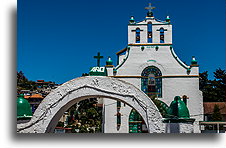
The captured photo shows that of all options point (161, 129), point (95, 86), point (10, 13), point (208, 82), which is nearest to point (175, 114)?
point (161, 129)

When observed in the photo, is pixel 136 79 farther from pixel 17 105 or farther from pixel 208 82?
pixel 17 105

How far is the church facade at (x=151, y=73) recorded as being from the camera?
10359 mm

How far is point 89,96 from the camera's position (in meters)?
4.68

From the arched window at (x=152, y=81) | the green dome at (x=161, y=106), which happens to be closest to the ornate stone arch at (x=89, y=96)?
the green dome at (x=161, y=106)

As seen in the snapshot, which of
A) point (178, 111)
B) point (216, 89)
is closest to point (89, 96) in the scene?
point (178, 111)

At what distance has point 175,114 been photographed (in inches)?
175

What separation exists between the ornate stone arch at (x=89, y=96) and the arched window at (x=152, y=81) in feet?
19.1

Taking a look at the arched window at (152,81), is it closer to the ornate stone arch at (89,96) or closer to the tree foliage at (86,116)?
the tree foliage at (86,116)

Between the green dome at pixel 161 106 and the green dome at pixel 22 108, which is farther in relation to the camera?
the green dome at pixel 161 106

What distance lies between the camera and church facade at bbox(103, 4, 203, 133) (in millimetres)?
10359

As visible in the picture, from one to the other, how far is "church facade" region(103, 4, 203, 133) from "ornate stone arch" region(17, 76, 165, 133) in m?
5.72

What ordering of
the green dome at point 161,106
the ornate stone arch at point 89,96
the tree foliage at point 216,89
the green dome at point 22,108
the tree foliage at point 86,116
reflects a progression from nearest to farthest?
1. the ornate stone arch at point 89,96
2. the green dome at point 22,108
3. the green dome at point 161,106
4. the tree foliage at point 216,89
5. the tree foliage at point 86,116

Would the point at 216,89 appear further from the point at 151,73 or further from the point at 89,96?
the point at 89,96
